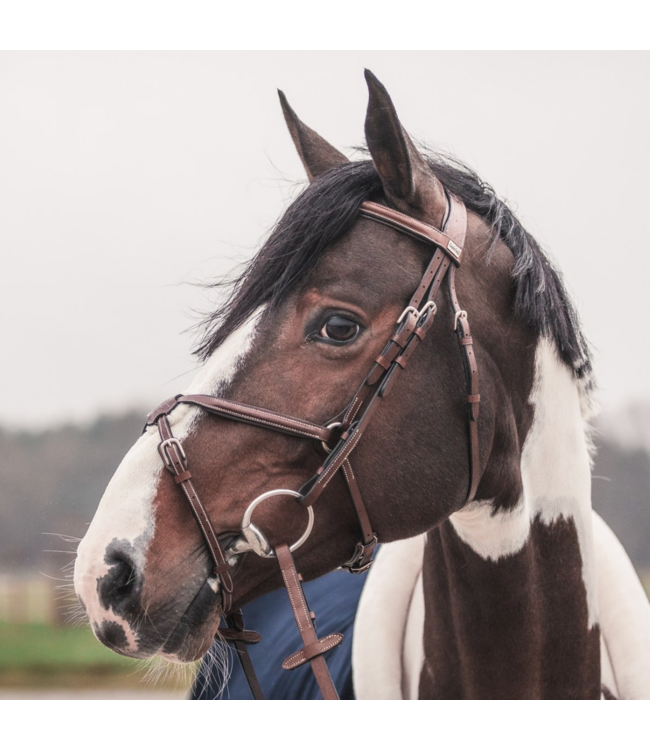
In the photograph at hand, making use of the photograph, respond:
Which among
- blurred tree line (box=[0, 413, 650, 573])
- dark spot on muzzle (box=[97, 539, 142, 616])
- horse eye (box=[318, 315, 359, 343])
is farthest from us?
blurred tree line (box=[0, 413, 650, 573])

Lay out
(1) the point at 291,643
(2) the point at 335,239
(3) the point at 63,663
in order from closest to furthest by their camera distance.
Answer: (2) the point at 335,239
(1) the point at 291,643
(3) the point at 63,663

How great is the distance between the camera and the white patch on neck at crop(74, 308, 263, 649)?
196 centimetres

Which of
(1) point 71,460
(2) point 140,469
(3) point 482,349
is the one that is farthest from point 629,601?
(1) point 71,460

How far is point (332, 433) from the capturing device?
7.00 ft

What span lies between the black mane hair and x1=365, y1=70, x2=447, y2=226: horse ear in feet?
0.28

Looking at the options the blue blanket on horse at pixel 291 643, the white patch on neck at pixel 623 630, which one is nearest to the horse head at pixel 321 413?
the white patch on neck at pixel 623 630

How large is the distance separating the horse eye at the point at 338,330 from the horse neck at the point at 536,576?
733mm

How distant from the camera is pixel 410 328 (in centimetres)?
221

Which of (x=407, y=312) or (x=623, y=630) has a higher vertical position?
(x=407, y=312)

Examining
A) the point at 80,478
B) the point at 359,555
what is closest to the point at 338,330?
the point at 359,555

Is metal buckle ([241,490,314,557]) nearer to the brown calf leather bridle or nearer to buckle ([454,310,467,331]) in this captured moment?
the brown calf leather bridle

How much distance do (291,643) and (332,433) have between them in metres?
1.87

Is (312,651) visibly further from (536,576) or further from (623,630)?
(623,630)

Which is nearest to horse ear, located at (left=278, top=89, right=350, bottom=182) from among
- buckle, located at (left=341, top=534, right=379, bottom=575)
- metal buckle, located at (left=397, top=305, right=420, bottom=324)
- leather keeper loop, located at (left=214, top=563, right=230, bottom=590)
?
metal buckle, located at (left=397, top=305, right=420, bottom=324)
